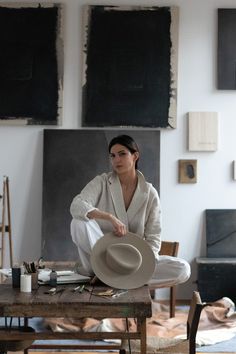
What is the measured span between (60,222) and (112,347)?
2.24 m

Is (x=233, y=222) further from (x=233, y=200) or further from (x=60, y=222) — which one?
(x=60, y=222)

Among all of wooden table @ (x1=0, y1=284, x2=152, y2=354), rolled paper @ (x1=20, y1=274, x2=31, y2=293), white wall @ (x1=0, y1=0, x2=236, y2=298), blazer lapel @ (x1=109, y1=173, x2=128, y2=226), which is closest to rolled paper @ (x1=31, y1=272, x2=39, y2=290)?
rolled paper @ (x1=20, y1=274, x2=31, y2=293)

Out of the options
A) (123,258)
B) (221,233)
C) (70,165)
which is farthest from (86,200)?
(221,233)

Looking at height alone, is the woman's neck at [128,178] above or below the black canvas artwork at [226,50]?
below

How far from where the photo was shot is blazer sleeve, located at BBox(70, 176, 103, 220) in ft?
10.7

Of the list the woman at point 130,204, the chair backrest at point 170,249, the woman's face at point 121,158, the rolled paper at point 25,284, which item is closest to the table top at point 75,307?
the rolled paper at point 25,284

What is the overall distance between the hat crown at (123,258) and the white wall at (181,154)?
2.31 m

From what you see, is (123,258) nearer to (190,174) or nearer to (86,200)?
(86,200)

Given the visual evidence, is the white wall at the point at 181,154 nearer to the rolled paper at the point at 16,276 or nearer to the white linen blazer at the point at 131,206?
the white linen blazer at the point at 131,206

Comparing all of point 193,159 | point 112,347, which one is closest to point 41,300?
point 112,347

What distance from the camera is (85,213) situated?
324cm

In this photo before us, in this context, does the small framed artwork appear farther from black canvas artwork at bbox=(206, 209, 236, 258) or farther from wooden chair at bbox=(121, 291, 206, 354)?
wooden chair at bbox=(121, 291, 206, 354)

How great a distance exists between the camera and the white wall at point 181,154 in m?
5.14

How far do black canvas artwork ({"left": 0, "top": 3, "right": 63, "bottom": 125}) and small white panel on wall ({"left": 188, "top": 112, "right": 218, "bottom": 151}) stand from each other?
114 centimetres
